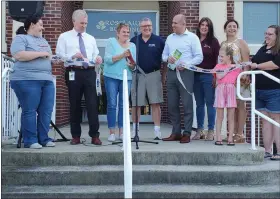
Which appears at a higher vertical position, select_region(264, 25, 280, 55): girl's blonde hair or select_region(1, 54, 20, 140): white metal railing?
select_region(264, 25, 280, 55): girl's blonde hair

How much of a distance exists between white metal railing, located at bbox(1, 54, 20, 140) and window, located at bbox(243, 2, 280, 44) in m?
5.38

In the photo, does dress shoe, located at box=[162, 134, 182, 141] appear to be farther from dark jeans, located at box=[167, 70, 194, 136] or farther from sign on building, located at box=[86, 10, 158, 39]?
sign on building, located at box=[86, 10, 158, 39]

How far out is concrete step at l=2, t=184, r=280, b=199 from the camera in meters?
Result: 4.69

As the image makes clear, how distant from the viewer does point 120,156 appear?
532 cm

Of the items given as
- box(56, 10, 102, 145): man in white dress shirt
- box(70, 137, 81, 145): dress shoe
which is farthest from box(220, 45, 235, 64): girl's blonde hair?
box(70, 137, 81, 145): dress shoe

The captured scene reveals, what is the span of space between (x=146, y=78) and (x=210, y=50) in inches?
41.9

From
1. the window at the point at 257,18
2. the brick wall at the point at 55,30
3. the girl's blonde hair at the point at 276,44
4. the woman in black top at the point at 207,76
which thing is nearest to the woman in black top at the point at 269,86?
the girl's blonde hair at the point at 276,44

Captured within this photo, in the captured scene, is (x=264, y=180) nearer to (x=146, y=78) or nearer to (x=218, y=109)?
(x=218, y=109)

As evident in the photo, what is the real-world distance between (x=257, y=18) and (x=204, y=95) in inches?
149

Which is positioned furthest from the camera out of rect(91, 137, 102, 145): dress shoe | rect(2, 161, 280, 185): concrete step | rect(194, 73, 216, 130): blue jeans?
rect(194, 73, 216, 130): blue jeans

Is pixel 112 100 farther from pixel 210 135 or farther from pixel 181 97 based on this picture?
pixel 210 135

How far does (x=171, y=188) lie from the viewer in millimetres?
4867

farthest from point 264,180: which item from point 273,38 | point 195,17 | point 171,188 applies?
point 195,17

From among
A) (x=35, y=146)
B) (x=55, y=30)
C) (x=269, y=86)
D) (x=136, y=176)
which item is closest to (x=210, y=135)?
(x=269, y=86)
